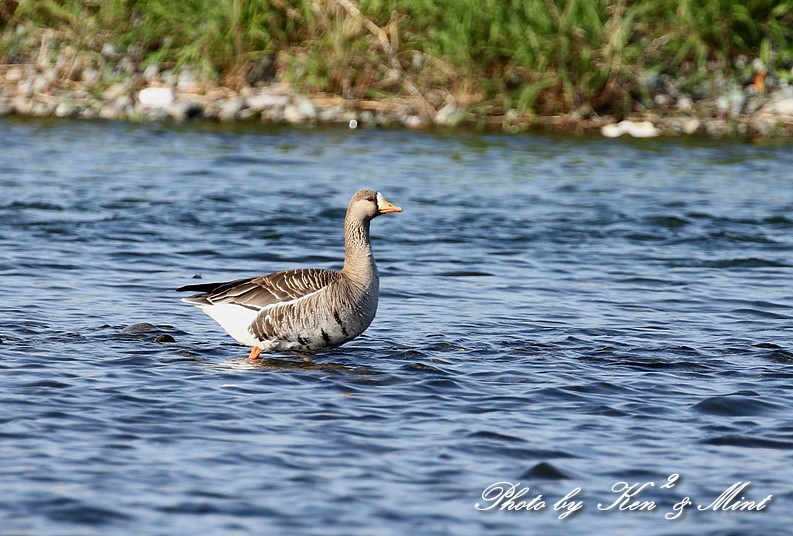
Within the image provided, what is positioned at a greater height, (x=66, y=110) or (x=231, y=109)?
(x=66, y=110)

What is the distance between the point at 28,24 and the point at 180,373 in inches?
833

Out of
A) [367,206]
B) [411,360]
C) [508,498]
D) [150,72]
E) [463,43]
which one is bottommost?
[411,360]

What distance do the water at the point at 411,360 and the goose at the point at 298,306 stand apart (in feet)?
0.73

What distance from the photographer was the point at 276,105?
87.6 ft

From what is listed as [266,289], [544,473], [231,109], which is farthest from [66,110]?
[544,473]

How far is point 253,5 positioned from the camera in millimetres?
26328

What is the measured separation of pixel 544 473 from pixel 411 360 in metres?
2.85

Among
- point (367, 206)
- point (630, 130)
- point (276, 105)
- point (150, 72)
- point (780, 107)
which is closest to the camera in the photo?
point (367, 206)

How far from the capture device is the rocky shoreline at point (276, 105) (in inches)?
997

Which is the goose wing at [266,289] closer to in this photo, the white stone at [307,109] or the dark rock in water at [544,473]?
the dark rock in water at [544,473]

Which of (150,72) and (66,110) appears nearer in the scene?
(66,110)

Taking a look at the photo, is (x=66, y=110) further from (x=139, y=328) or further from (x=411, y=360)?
(x=411, y=360)

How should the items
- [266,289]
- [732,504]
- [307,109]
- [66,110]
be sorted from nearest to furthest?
1. [732,504]
2. [266,289]
3. [307,109]
4. [66,110]

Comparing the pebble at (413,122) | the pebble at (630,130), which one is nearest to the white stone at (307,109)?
the pebble at (413,122)
